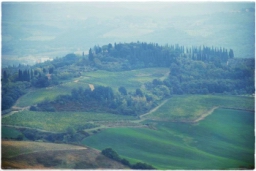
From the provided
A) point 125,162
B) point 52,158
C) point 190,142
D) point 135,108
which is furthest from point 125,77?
point 52,158

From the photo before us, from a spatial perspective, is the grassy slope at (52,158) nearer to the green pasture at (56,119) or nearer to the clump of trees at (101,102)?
the green pasture at (56,119)

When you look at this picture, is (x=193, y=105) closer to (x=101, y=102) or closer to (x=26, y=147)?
(x=101, y=102)

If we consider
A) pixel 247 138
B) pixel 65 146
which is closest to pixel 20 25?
pixel 65 146

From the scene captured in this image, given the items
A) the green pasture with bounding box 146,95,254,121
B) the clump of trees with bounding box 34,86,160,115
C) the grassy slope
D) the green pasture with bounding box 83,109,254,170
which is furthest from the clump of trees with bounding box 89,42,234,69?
the grassy slope

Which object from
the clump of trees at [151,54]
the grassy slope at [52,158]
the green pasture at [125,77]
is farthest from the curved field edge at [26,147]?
the clump of trees at [151,54]

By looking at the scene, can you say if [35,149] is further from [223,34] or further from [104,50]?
[223,34]

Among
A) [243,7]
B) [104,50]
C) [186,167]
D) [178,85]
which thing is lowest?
[186,167]
